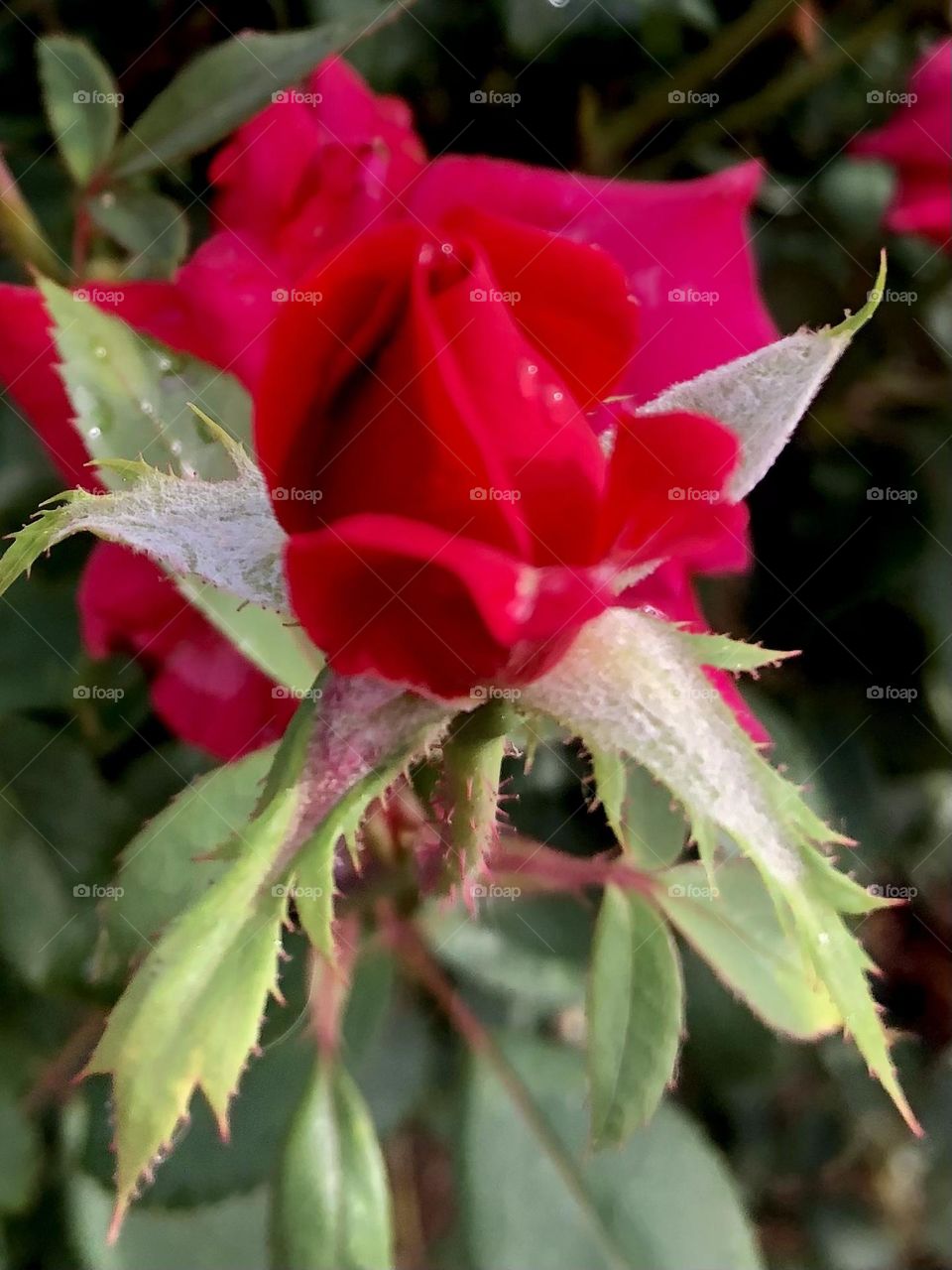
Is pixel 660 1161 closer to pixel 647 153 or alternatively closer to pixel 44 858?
pixel 44 858

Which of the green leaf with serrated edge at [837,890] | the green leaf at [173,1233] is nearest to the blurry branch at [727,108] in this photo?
the green leaf with serrated edge at [837,890]

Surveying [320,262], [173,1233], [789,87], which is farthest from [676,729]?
[789,87]

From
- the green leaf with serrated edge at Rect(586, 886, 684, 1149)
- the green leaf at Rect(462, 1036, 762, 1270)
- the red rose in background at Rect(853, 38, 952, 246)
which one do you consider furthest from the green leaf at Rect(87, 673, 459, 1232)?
the red rose in background at Rect(853, 38, 952, 246)

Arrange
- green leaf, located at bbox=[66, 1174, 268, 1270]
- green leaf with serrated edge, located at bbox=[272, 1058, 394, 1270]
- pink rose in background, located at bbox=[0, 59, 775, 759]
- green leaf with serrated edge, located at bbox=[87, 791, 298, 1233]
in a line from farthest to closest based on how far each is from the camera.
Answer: green leaf, located at bbox=[66, 1174, 268, 1270] < green leaf with serrated edge, located at bbox=[272, 1058, 394, 1270] < pink rose in background, located at bbox=[0, 59, 775, 759] < green leaf with serrated edge, located at bbox=[87, 791, 298, 1233]

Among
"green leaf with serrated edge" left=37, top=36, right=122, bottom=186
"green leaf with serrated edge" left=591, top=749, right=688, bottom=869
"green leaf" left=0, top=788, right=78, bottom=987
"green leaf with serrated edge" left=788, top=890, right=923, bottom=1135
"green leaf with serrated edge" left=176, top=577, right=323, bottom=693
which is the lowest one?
"green leaf with serrated edge" left=591, top=749, right=688, bottom=869

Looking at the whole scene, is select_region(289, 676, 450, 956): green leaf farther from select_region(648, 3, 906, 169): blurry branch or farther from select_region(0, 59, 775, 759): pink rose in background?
select_region(648, 3, 906, 169): blurry branch

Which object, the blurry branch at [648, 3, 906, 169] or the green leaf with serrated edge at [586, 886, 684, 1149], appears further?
the blurry branch at [648, 3, 906, 169]
